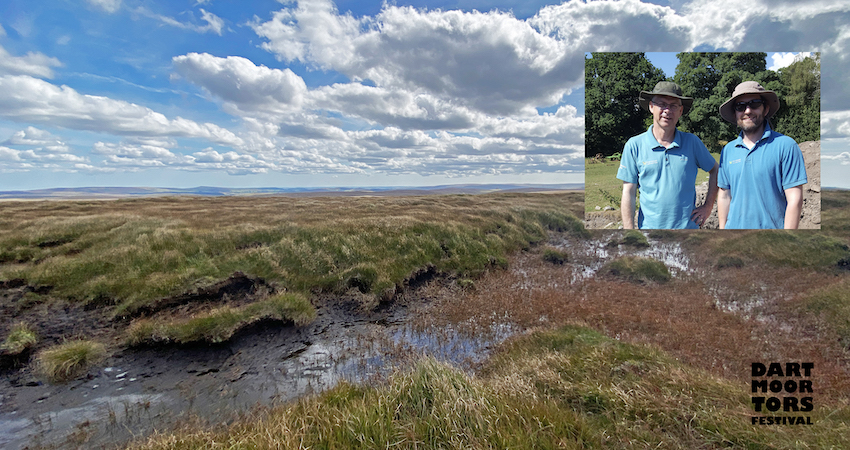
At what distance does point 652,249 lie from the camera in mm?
22281

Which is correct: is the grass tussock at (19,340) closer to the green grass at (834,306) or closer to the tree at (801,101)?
the tree at (801,101)

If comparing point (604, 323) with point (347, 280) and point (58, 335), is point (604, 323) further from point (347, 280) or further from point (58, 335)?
point (58, 335)

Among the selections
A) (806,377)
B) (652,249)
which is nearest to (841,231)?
(652,249)

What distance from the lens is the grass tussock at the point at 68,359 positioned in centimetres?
902

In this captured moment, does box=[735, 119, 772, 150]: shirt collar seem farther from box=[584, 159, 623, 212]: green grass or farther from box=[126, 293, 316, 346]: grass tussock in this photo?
box=[126, 293, 316, 346]: grass tussock

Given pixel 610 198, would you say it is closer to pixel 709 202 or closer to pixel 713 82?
pixel 709 202

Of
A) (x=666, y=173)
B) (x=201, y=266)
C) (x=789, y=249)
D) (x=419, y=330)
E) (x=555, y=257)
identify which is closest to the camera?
(x=666, y=173)

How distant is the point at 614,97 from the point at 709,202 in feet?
14.8

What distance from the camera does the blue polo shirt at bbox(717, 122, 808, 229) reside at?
26.9 feet

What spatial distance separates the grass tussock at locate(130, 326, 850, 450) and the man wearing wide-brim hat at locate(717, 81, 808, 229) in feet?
13.7

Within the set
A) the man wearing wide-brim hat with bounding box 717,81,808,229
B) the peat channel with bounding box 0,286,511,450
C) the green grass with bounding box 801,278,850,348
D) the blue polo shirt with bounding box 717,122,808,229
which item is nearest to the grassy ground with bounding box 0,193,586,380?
the peat channel with bounding box 0,286,511,450

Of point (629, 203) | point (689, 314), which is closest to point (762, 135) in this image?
point (629, 203)

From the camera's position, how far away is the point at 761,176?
8516 mm

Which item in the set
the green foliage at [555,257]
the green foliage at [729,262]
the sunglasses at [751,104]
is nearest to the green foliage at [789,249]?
the green foliage at [729,262]
